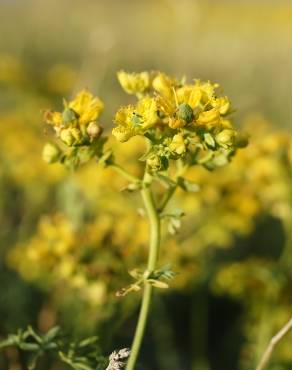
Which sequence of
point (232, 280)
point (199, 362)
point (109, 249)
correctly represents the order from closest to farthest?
point (109, 249), point (232, 280), point (199, 362)

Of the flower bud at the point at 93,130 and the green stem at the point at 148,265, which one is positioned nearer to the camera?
the green stem at the point at 148,265

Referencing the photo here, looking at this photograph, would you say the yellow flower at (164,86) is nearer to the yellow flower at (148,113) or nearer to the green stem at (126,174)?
the yellow flower at (148,113)

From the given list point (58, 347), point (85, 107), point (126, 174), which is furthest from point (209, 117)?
point (58, 347)

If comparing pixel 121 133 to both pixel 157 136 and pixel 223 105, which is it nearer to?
pixel 157 136

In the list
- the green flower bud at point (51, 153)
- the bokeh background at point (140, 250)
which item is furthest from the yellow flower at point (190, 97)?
the bokeh background at point (140, 250)

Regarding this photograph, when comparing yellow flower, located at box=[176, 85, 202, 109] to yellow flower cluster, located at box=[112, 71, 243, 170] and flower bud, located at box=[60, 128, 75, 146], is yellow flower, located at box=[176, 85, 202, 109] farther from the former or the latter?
flower bud, located at box=[60, 128, 75, 146]

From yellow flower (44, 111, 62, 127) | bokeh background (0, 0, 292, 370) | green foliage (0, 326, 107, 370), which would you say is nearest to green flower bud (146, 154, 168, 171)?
yellow flower (44, 111, 62, 127)

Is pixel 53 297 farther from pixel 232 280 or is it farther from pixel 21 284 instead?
pixel 232 280

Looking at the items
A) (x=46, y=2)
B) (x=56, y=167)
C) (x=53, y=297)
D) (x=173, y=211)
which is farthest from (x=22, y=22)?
(x=173, y=211)
